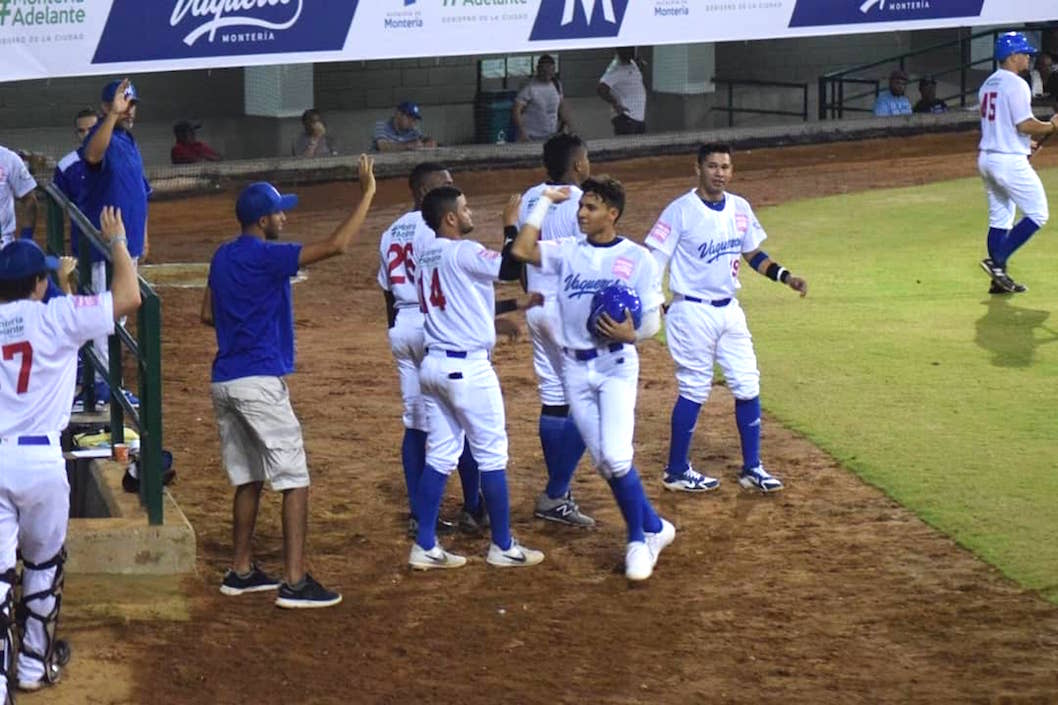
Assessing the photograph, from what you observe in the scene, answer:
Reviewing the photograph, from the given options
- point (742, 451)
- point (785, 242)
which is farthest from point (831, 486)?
point (785, 242)

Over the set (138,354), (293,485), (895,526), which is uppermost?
(138,354)

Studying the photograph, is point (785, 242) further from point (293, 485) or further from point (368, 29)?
point (293, 485)

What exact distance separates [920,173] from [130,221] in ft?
40.9

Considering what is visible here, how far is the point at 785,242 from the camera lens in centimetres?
1623

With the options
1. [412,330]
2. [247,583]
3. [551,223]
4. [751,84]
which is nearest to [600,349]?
[412,330]

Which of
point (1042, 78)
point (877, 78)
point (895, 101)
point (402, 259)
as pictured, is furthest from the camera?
point (877, 78)

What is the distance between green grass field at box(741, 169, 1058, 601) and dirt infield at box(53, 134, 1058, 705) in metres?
0.28

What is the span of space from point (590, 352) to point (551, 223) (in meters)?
1.28

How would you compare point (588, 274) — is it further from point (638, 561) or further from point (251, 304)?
point (251, 304)

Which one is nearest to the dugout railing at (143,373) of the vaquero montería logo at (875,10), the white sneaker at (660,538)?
the white sneaker at (660,538)

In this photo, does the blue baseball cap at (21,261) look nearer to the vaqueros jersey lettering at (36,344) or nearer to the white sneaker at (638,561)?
the vaqueros jersey lettering at (36,344)

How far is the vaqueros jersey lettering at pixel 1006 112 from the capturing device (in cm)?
1327

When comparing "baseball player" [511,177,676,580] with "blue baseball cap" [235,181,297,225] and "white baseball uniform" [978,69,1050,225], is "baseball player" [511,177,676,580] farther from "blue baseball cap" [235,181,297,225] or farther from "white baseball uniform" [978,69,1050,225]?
"white baseball uniform" [978,69,1050,225]

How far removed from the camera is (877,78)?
26.9 metres
